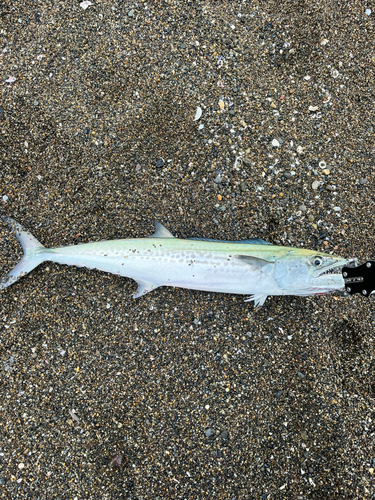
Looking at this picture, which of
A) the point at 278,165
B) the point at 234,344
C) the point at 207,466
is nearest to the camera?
the point at 207,466

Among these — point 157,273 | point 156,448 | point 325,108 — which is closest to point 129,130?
point 157,273

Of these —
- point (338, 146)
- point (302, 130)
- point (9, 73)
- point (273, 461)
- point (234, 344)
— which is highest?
point (9, 73)

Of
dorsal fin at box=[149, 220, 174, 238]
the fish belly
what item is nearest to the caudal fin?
the fish belly

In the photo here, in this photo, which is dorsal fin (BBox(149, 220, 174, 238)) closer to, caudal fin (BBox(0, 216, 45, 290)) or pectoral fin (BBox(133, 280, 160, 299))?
pectoral fin (BBox(133, 280, 160, 299))

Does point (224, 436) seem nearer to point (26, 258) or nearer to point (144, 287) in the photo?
point (144, 287)

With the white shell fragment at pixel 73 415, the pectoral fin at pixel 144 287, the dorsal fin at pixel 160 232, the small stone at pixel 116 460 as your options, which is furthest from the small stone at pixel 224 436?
the dorsal fin at pixel 160 232

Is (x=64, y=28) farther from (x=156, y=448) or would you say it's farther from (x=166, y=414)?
(x=156, y=448)

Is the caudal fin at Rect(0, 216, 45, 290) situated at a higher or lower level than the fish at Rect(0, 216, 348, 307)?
higher

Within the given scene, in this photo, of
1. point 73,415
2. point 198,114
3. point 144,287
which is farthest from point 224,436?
point 198,114
